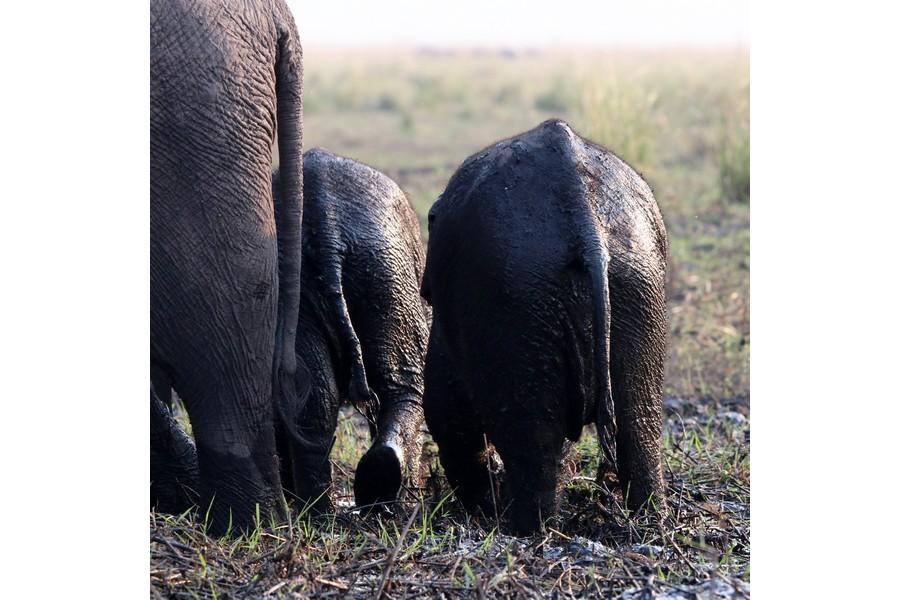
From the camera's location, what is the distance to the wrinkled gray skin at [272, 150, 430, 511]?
14.7 ft

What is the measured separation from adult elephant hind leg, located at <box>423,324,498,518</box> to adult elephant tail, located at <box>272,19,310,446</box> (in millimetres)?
426

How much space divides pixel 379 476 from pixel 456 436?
291mm

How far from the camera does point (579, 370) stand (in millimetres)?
3822

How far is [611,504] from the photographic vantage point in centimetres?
422

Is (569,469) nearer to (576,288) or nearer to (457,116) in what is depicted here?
(576,288)

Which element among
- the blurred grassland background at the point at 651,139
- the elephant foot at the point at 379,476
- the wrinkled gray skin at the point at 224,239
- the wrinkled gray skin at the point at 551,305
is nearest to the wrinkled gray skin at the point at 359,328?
the elephant foot at the point at 379,476

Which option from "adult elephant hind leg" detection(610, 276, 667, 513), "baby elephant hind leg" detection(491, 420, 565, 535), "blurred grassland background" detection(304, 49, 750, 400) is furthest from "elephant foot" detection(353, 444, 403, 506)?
"blurred grassland background" detection(304, 49, 750, 400)

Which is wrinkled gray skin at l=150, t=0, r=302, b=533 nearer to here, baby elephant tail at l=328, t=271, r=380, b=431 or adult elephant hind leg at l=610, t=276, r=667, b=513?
baby elephant tail at l=328, t=271, r=380, b=431

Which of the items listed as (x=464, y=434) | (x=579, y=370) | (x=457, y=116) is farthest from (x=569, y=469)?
(x=457, y=116)

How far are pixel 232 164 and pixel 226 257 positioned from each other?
10.3 inches

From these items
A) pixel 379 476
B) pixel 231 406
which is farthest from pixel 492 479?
pixel 231 406

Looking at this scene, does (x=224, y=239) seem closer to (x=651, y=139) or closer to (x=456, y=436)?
(x=456, y=436)

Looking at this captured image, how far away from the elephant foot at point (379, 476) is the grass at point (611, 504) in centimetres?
9

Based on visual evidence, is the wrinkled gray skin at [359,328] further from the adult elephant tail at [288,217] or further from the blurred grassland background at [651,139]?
the blurred grassland background at [651,139]
